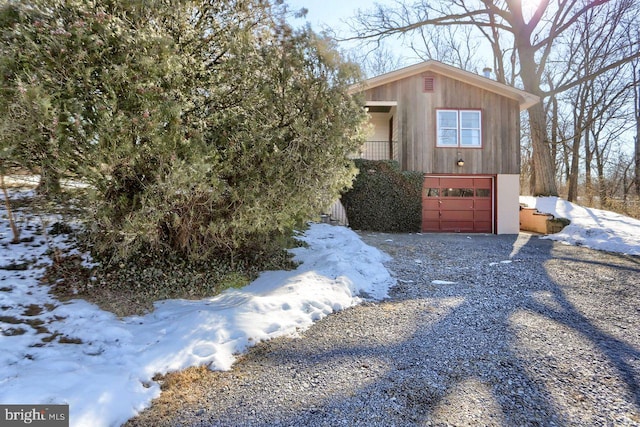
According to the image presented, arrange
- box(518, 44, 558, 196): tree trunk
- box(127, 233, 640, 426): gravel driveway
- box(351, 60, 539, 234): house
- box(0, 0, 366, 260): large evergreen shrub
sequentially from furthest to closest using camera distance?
box(518, 44, 558, 196): tree trunk
box(351, 60, 539, 234): house
box(0, 0, 366, 260): large evergreen shrub
box(127, 233, 640, 426): gravel driveway

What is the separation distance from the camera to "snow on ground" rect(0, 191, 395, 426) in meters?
2.15

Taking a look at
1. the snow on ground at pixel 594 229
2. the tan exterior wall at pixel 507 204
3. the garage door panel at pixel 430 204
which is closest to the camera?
the snow on ground at pixel 594 229

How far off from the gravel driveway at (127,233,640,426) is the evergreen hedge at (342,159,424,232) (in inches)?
248

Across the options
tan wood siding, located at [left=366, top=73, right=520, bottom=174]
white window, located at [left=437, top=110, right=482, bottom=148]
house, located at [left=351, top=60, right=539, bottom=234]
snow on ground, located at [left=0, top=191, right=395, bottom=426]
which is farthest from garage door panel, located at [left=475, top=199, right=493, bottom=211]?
snow on ground, located at [left=0, top=191, right=395, bottom=426]

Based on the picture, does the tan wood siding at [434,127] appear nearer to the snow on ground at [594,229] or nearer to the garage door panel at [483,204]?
the garage door panel at [483,204]

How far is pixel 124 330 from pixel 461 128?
36.8 ft

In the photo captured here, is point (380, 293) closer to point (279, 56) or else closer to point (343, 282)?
point (343, 282)

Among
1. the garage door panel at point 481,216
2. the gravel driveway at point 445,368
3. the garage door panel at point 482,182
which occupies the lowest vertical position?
the gravel driveway at point 445,368

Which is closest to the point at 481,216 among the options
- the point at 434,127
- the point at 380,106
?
the point at 434,127

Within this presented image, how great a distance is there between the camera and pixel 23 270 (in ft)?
12.7

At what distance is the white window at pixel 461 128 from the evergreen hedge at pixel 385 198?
164 cm

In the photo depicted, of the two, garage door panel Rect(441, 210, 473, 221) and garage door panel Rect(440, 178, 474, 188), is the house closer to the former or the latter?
garage door panel Rect(440, 178, 474, 188)

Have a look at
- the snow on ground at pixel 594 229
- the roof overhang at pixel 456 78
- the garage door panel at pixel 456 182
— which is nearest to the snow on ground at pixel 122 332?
the snow on ground at pixel 594 229

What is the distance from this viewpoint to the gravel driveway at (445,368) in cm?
211
